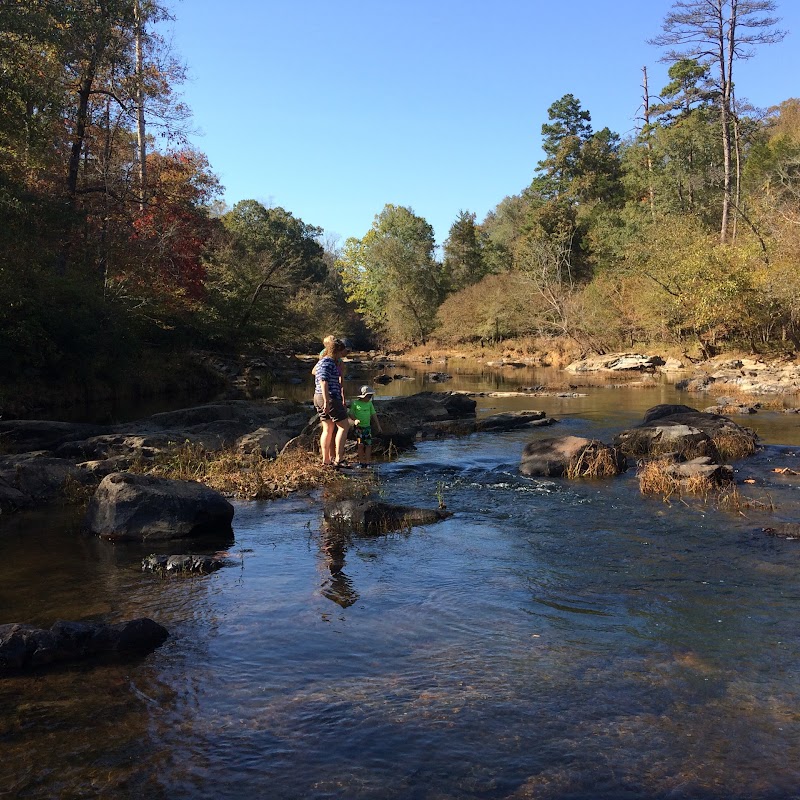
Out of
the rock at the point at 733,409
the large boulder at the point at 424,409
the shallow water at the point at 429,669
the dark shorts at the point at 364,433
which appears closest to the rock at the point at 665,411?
the rock at the point at 733,409

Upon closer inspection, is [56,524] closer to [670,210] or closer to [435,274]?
[670,210]

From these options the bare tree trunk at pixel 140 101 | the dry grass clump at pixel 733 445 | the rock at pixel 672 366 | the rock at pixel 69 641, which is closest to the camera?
the rock at pixel 69 641

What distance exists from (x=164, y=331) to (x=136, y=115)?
350 inches

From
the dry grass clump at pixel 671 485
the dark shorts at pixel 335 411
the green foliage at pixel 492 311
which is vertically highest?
the green foliage at pixel 492 311

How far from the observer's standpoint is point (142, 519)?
8.71 m

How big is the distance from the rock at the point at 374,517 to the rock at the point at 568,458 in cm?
342

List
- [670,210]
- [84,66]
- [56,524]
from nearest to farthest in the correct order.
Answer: [56,524]
[84,66]
[670,210]

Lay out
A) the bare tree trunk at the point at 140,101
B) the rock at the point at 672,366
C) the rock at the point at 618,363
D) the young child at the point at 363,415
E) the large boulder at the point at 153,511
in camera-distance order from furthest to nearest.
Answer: the rock at the point at 618,363 → the rock at the point at 672,366 → the bare tree trunk at the point at 140,101 → the young child at the point at 363,415 → the large boulder at the point at 153,511

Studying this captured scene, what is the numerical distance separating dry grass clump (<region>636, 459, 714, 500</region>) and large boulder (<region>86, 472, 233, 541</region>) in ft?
20.8

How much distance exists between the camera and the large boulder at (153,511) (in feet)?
28.5

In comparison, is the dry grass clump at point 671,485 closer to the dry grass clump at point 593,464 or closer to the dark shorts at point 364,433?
the dry grass clump at point 593,464

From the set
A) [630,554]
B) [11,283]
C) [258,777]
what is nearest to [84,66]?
[11,283]

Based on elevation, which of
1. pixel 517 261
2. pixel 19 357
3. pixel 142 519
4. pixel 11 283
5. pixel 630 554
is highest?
pixel 517 261

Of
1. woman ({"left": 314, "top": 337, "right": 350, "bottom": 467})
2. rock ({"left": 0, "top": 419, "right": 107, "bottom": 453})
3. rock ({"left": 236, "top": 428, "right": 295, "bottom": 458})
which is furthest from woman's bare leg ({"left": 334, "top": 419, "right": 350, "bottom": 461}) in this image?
rock ({"left": 0, "top": 419, "right": 107, "bottom": 453})
